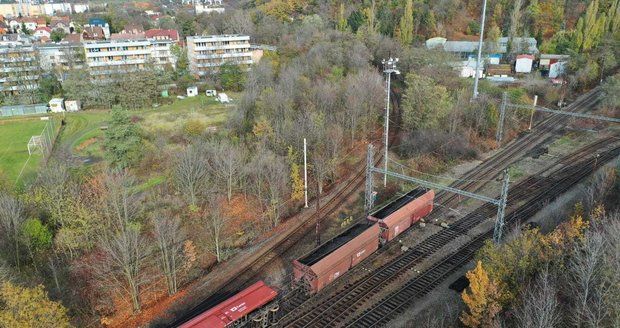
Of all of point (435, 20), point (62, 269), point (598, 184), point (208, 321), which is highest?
point (435, 20)

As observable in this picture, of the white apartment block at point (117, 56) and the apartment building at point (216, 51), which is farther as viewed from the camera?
the apartment building at point (216, 51)

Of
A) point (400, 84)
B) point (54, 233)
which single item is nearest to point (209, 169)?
point (54, 233)

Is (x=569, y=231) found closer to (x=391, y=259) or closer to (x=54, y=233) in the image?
(x=391, y=259)

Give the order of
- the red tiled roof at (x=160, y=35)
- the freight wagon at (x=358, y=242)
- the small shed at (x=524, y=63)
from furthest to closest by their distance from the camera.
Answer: the red tiled roof at (x=160, y=35) → the small shed at (x=524, y=63) → the freight wagon at (x=358, y=242)

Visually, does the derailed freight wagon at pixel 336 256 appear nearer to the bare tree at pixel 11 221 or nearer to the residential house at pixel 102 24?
the bare tree at pixel 11 221

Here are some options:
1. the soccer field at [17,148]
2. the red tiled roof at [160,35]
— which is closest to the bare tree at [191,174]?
the soccer field at [17,148]

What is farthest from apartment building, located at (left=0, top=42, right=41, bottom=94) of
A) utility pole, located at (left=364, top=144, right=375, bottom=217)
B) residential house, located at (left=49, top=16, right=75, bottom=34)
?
utility pole, located at (left=364, top=144, right=375, bottom=217)
